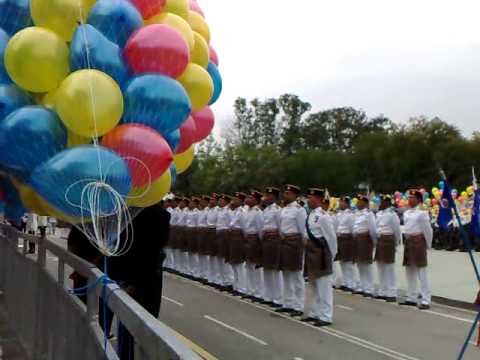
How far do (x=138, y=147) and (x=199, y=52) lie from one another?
1.78 m

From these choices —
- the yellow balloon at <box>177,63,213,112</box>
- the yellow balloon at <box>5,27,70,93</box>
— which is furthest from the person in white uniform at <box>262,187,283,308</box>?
the yellow balloon at <box>5,27,70,93</box>

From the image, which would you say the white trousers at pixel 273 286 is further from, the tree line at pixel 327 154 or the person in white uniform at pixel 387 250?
the tree line at pixel 327 154

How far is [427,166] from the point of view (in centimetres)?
6500

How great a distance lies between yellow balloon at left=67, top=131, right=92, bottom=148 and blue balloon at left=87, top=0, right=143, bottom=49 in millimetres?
768

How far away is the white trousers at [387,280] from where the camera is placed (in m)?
11.6

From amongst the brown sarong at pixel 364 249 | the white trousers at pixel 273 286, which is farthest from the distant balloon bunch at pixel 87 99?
the brown sarong at pixel 364 249

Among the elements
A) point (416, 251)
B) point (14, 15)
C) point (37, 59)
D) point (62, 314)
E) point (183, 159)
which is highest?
point (14, 15)

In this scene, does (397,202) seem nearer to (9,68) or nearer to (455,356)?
(455,356)

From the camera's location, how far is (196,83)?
561 cm

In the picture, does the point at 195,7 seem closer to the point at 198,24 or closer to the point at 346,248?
the point at 198,24

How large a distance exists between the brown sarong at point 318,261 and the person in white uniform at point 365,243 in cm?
316

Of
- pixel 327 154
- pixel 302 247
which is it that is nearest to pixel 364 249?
pixel 302 247

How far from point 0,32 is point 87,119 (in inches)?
47.6

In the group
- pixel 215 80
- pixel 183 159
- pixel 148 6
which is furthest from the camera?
pixel 215 80
